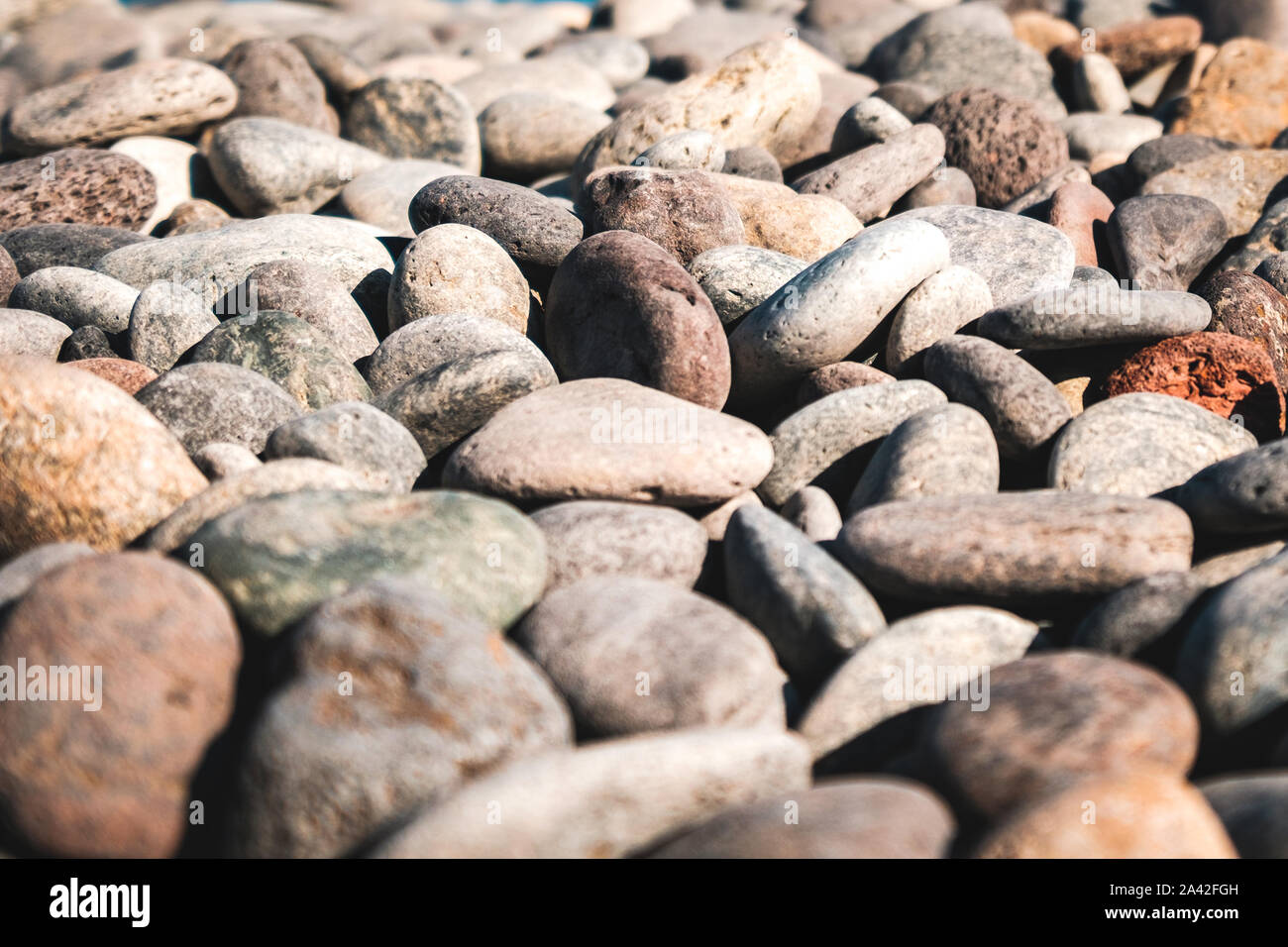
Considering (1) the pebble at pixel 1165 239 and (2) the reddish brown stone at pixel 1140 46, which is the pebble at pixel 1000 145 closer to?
(1) the pebble at pixel 1165 239

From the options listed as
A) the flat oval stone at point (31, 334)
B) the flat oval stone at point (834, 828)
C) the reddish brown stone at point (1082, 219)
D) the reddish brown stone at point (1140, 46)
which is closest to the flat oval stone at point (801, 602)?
the flat oval stone at point (834, 828)

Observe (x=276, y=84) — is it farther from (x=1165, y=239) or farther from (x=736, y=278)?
(x=1165, y=239)

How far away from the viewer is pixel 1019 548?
370cm

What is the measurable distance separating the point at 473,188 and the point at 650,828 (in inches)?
178

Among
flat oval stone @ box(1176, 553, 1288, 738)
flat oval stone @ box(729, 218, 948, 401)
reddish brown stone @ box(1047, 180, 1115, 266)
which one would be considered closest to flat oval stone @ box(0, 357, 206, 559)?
flat oval stone @ box(729, 218, 948, 401)

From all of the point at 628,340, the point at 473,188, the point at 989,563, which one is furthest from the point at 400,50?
the point at 989,563

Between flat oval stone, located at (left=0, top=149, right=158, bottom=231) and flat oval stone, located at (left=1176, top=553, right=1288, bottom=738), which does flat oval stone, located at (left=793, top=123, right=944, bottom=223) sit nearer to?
flat oval stone, located at (left=1176, top=553, right=1288, bottom=738)

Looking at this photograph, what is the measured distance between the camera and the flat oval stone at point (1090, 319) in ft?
16.5

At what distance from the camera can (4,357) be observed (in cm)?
394

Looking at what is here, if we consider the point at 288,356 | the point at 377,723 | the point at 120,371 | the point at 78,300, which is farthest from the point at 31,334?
the point at 377,723

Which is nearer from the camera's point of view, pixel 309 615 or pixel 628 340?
pixel 309 615

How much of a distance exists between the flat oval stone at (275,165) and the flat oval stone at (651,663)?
5.68m

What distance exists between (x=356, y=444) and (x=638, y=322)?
1503mm

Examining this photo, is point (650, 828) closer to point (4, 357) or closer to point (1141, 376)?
point (4, 357)
